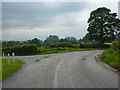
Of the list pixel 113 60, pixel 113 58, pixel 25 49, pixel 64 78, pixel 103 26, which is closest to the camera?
pixel 64 78

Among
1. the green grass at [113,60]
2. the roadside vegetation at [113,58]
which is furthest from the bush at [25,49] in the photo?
the green grass at [113,60]

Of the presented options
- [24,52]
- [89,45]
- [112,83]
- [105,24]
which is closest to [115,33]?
[105,24]

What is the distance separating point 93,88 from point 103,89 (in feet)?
1.20

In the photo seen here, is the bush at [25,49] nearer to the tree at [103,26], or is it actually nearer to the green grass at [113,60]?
the green grass at [113,60]

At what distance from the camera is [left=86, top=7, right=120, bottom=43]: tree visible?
138 ft

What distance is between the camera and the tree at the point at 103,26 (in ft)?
138

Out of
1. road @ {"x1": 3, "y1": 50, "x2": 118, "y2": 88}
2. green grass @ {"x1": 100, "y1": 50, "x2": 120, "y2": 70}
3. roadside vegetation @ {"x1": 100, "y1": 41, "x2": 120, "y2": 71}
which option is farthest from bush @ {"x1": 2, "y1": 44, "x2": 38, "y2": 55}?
road @ {"x1": 3, "y1": 50, "x2": 118, "y2": 88}

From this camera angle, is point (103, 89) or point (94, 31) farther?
point (94, 31)

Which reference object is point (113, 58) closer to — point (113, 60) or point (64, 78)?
point (113, 60)

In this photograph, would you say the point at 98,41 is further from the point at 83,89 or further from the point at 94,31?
the point at 83,89

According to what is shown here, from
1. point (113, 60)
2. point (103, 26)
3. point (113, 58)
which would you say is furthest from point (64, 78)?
point (103, 26)

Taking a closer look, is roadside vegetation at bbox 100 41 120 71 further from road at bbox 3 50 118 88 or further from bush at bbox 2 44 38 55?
bush at bbox 2 44 38 55

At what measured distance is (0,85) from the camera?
6.79 metres

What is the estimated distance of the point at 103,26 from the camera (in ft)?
138
